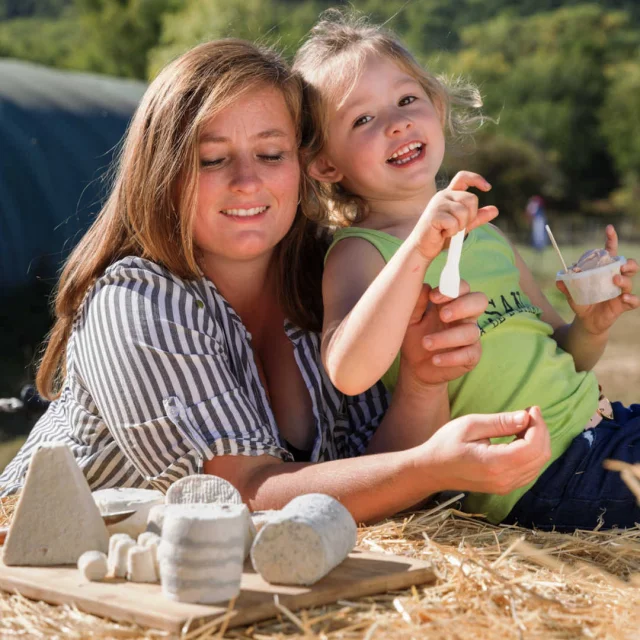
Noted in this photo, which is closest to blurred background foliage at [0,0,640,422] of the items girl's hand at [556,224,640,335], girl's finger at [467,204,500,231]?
girl's hand at [556,224,640,335]

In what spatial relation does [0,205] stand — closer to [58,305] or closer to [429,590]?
[58,305]

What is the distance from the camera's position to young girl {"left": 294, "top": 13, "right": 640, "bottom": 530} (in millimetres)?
2564

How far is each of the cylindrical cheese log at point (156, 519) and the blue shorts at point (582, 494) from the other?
110 centimetres

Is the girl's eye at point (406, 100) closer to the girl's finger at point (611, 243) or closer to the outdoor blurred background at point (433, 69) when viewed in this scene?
the outdoor blurred background at point (433, 69)

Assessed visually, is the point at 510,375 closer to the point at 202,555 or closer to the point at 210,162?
the point at 210,162

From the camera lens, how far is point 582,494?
9.21 ft

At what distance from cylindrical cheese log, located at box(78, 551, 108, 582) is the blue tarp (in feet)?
20.8

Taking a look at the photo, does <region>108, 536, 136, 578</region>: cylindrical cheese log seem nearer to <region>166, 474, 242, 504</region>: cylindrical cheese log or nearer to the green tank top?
<region>166, 474, 242, 504</region>: cylindrical cheese log

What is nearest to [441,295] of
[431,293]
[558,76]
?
[431,293]

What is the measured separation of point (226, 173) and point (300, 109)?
1.26 ft

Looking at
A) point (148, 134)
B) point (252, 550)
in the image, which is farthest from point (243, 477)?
point (148, 134)

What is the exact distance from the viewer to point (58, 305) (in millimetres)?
3078

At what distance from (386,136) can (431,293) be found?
2.04 feet

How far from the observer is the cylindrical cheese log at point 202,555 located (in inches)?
73.4
